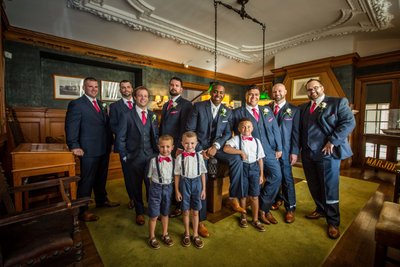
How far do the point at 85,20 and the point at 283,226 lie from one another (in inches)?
207

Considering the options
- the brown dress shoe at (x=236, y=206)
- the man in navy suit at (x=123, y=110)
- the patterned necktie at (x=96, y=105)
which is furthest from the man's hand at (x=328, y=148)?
the patterned necktie at (x=96, y=105)

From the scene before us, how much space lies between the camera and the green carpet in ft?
5.79

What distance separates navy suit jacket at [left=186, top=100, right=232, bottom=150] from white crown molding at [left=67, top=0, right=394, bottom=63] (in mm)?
2997

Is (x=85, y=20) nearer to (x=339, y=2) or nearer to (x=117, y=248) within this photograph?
(x=117, y=248)

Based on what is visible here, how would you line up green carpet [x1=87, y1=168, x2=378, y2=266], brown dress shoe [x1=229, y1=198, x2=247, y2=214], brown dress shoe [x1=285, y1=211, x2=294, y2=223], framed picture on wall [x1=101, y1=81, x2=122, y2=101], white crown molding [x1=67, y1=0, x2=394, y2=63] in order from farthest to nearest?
1. framed picture on wall [x1=101, y1=81, x2=122, y2=101]
2. white crown molding [x1=67, y1=0, x2=394, y2=63]
3. brown dress shoe [x1=285, y1=211, x2=294, y2=223]
4. brown dress shoe [x1=229, y1=198, x2=247, y2=214]
5. green carpet [x1=87, y1=168, x2=378, y2=266]

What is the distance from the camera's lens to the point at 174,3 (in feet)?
12.8

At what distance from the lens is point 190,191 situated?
1956 mm

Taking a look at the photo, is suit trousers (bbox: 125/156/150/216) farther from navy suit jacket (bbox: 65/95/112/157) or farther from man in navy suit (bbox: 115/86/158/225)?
navy suit jacket (bbox: 65/95/112/157)

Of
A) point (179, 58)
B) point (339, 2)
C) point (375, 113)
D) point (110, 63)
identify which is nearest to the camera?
point (339, 2)

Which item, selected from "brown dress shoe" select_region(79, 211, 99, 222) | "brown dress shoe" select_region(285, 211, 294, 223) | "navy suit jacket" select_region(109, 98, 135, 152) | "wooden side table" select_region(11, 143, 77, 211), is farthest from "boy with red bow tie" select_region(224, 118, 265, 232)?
"wooden side table" select_region(11, 143, 77, 211)

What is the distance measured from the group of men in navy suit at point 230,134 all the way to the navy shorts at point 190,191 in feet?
1.22

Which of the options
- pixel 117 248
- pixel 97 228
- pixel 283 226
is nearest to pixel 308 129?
pixel 283 226

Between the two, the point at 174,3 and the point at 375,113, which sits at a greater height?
the point at 174,3

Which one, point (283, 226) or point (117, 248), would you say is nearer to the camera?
point (117, 248)
